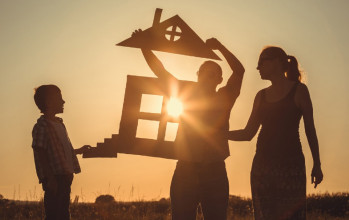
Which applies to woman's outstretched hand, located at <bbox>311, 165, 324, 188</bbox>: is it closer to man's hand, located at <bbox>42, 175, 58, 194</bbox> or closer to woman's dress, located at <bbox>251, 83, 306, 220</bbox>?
woman's dress, located at <bbox>251, 83, 306, 220</bbox>

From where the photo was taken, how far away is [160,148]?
21.8 feet

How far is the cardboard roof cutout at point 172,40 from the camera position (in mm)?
6430

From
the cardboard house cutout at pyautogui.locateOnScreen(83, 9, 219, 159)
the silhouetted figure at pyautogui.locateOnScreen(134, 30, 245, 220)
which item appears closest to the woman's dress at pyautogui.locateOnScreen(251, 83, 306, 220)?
the silhouetted figure at pyautogui.locateOnScreen(134, 30, 245, 220)

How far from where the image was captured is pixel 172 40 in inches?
263

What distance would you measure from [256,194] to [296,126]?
0.76 m

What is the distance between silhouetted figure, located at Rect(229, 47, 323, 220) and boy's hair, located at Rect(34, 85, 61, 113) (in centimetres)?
263

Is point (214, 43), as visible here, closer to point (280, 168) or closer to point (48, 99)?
point (280, 168)

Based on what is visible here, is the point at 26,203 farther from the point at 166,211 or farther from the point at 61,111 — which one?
the point at 61,111

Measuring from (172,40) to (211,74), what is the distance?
1411 millimetres

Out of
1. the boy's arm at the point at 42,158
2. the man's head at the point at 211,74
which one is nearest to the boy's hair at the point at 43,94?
the boy's arm at the point at 42,158

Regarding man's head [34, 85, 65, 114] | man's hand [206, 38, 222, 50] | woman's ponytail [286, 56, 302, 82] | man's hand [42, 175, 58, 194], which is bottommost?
man's hand [42, 175, 58, 194]

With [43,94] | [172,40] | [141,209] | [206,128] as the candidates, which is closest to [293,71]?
[206,128]

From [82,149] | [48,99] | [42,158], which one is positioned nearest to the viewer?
[42,158]

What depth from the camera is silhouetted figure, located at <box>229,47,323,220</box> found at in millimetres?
4617
